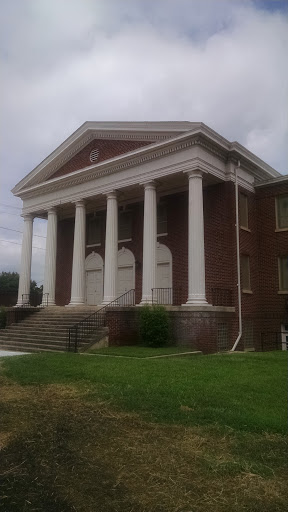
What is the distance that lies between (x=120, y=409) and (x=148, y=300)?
37.5 ft

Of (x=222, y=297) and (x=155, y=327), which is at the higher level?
(x=222, y=297)

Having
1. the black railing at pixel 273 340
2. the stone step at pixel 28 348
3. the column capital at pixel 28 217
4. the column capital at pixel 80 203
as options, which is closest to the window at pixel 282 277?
the black railing at pixel 273 340

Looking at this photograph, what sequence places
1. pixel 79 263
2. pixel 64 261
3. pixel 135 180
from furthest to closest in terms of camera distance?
pixel 64 261, pixel 79 263, pixel 135 180

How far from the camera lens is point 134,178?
19.1 metres

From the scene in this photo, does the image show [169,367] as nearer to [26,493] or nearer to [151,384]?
[151,384]

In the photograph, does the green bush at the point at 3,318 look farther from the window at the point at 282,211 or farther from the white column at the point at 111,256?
the window at the point at 282,211

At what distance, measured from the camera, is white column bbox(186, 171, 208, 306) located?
16188 millimetres

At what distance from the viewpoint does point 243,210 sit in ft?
64.4

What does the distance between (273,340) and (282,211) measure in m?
6.05

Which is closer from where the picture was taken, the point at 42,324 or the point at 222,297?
the point at 222,297

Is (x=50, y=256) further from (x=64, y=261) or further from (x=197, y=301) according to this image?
(x=197, y=301)

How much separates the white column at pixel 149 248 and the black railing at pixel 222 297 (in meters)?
2.57

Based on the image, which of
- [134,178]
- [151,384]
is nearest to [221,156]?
[134,178]

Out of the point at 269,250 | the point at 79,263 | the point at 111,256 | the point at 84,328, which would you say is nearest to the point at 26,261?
the point at 79,263
